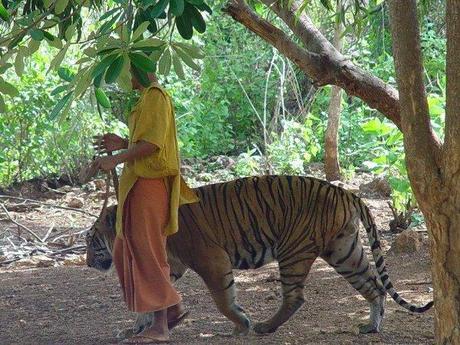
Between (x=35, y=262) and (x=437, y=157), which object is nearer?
(x=437, y=157)

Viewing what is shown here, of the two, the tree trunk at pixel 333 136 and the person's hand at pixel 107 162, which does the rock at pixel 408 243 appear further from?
the tree trunk at pixel 333 136

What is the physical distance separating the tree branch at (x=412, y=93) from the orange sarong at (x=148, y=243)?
178cm

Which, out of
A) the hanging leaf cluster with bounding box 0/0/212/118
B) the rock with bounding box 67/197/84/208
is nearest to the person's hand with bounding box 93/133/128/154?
the hanging leaf cluster with bounding box 0/0/212/118

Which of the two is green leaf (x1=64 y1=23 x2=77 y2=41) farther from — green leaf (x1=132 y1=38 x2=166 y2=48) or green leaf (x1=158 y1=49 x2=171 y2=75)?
green leaf (x1=132 y1=38 x2=166 y2=48)

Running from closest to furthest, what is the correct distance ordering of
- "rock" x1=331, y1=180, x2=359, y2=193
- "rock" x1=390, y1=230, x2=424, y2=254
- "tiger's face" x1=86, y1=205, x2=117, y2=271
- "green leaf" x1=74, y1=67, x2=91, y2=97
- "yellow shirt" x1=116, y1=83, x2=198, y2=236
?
1. "green leaf" x1=74, y1=67, x2=91, y2=97
2. "yellow shirt" x1=116, y1=83, x2=198, y2=236
3. "tiger's face" x1=86, y1=205, x2=117, y2=271
4. "rock" x1=390, y1=230, x2=424, y2=254
5. "rock" x1=331, y1=180, x2=359, y2=193

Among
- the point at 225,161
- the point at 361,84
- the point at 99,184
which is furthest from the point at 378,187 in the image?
the point at 361,84

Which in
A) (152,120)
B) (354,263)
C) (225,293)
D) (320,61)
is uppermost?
(320,61)

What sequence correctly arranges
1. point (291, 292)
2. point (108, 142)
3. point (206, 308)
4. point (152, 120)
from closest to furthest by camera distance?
1. point (152, 120)
2. point (108, 142)
3. point (291, 292)
4. point (206, 308)

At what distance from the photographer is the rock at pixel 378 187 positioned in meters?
12.9

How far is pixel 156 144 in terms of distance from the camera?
5246 mm

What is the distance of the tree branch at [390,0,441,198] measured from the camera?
4141 millimetres

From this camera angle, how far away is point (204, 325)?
20.5ft

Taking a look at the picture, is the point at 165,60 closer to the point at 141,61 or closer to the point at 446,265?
the point at 141,61

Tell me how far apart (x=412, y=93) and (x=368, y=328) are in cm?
211
